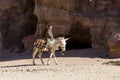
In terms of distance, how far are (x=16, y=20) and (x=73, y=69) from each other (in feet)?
45.6

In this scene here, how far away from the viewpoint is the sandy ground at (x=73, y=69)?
15470mm

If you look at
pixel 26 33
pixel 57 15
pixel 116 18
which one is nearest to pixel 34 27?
pixel 26 33

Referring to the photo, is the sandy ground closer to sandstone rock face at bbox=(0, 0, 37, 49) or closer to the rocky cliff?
the rocky cliff

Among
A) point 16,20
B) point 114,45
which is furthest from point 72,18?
point 16,20

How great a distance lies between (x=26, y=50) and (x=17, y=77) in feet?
36.7

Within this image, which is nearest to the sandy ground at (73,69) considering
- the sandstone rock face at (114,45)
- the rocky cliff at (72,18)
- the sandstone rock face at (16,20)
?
the sandstone rock face at (114,45)

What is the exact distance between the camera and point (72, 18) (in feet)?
81.9

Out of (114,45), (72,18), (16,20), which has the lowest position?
(114,45)

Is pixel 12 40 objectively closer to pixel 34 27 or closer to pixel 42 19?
pixel 34 27

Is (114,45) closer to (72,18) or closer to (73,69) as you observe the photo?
(73,69)

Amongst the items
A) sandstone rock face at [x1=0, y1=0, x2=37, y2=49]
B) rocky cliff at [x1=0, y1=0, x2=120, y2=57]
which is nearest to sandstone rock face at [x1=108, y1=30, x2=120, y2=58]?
rocky cliff at [x1=0, y1=0, x2=120, y2=57]

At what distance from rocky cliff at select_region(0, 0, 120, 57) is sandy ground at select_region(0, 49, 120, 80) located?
1.52 meters

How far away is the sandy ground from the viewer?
50.8ft

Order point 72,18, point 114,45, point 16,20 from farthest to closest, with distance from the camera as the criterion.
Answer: point 16,20
point 72,18
point 114,45
